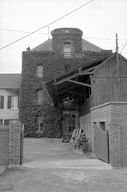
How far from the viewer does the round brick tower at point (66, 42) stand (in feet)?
112

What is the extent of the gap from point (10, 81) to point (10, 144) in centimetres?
2611

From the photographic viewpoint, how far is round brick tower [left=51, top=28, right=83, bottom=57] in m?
34.1

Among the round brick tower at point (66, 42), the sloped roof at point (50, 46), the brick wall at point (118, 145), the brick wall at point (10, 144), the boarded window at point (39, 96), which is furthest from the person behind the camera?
the sloped roof at point (50, 46)

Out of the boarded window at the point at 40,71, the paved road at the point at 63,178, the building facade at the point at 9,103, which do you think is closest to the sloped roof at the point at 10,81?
the building facade at the point at 9,103

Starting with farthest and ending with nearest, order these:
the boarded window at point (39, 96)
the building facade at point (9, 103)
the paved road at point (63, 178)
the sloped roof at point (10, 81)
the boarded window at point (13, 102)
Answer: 1. the sloped roof at point (10, 81)
2. the boarded window at point (13, 102)
3. the building facade at point (9, 103)
4. the boarded window at point (39, 96)
5. the paved road at point (63, 178)

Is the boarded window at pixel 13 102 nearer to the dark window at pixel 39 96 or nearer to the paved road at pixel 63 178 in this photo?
the dark window at pixel 39 96

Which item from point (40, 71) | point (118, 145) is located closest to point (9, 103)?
point (40, 71)

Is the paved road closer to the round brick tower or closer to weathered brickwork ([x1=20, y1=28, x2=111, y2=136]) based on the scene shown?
weathered brickwork ([x1=20, y1=28, x2=111, y2=136])

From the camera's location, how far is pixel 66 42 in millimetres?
34250

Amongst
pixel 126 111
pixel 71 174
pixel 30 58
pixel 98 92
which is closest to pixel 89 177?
pixel 71 174

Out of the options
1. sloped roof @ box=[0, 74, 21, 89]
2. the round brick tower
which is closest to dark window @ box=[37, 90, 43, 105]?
sloped roof @ box=[0, 74, 21, 89]

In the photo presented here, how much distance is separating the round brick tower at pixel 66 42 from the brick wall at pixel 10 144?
2329 centimetres

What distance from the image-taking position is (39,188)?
7.78 m

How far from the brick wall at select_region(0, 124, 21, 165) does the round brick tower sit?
23290 mm
